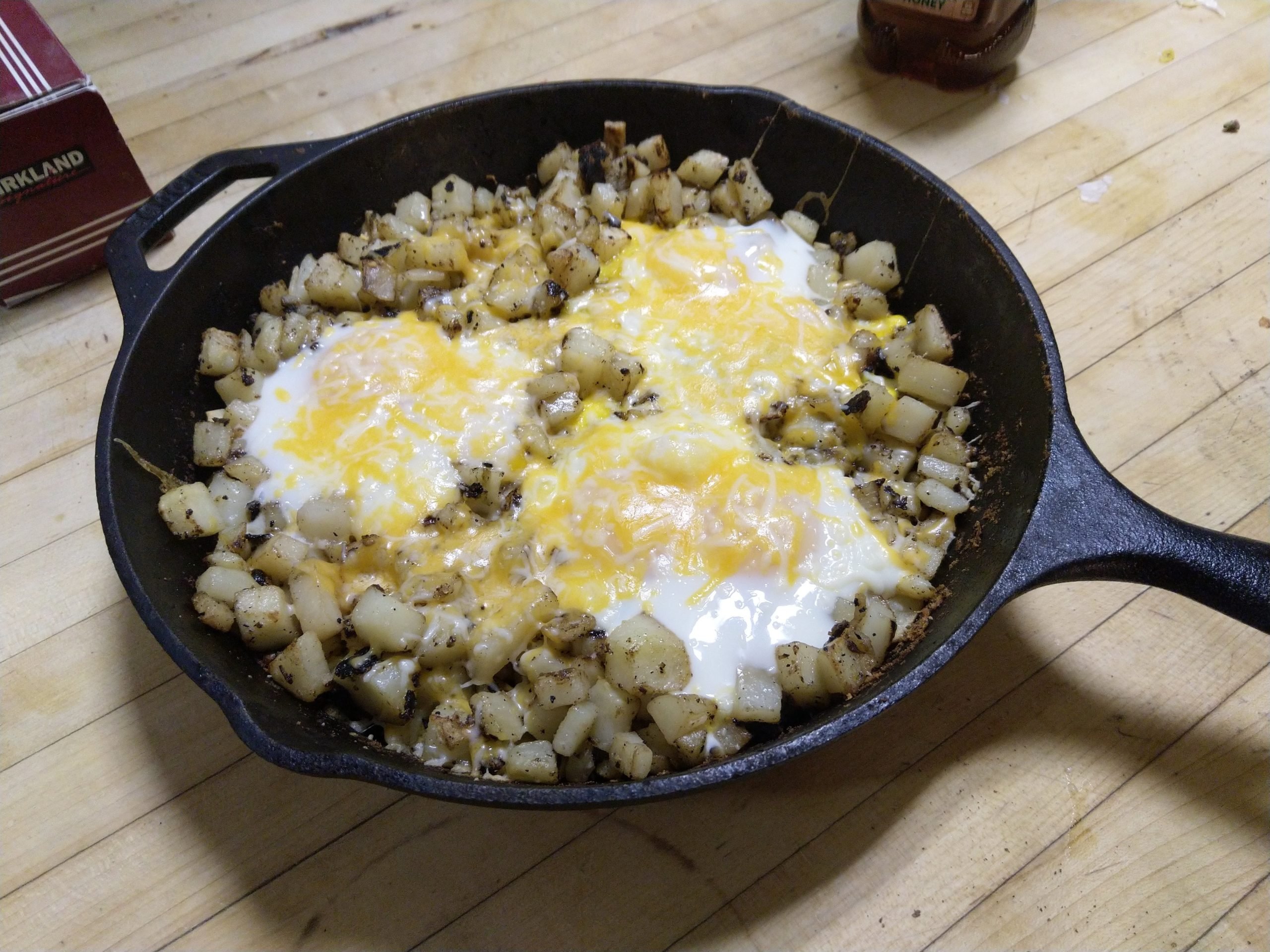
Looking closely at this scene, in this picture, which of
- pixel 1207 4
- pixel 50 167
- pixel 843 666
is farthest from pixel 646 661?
pixel 1207 4

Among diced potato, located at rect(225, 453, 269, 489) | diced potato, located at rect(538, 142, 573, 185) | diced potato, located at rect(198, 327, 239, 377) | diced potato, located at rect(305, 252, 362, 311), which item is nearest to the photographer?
diced potato, located at rect(225, 453, 269, 489)

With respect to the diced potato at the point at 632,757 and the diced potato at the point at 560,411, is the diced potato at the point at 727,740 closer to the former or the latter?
the diced potato at the point at 632,757

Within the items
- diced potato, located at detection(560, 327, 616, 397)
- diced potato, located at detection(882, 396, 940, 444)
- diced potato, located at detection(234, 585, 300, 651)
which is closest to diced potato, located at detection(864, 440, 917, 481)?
diced potato, located at detection(882, 396, 940, 444)

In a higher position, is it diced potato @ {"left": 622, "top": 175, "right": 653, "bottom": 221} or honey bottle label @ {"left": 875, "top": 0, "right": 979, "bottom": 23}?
honey bottle label @ {"left": 875, "top": 0, "right": 979, "bottom": 23}

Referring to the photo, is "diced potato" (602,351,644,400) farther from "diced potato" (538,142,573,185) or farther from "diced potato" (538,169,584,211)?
"diced potato" (538,142,573,185)

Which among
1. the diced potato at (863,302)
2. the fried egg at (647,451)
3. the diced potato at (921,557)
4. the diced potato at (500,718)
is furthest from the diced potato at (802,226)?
the diced potato at (500,718)

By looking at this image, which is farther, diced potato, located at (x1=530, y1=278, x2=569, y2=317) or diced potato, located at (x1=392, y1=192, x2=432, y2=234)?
diced potato, located at (x1=392, y1=192, x2=432, y2=234)

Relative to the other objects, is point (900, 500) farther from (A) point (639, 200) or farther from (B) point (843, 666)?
(A) point (639, 200)
